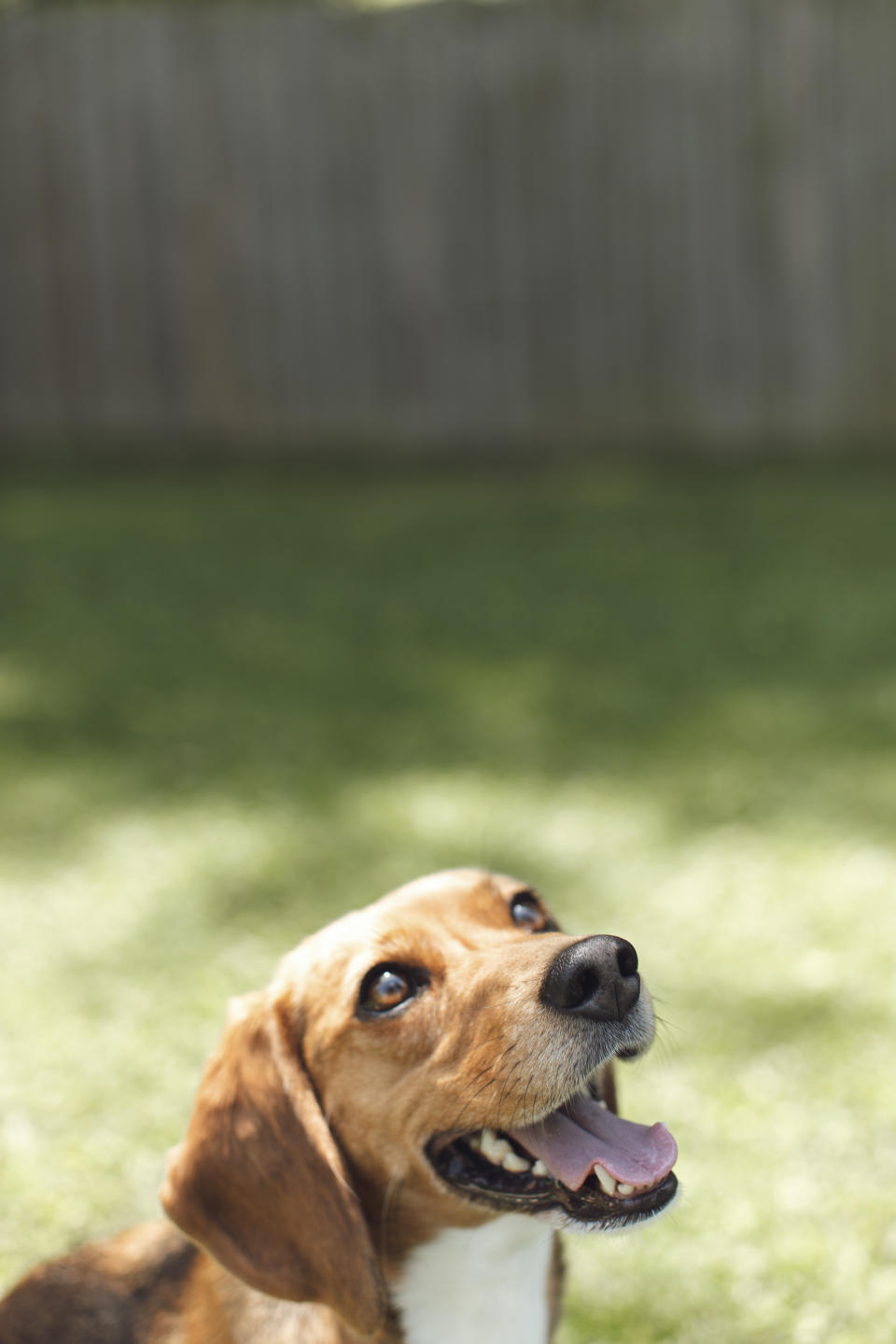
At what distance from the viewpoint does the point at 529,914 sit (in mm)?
2396

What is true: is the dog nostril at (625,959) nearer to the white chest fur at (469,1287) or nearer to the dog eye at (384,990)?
the dog eye at (384,990)

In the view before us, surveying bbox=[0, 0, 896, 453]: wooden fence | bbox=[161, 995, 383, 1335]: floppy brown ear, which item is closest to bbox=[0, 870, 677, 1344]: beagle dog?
bbox=[161, 995, 383, 1335]: floppy brown ear

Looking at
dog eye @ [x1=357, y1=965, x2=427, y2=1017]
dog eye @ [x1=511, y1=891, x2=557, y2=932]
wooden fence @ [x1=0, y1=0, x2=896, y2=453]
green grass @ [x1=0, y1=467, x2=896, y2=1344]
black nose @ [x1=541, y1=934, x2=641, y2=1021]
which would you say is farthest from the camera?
wooden fence @ [x1=0, y1=0, x2=896, y2=453]

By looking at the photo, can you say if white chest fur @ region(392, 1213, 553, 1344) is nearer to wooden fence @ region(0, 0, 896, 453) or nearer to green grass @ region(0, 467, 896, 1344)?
green grass @ region(0, 467, 896, 1344)

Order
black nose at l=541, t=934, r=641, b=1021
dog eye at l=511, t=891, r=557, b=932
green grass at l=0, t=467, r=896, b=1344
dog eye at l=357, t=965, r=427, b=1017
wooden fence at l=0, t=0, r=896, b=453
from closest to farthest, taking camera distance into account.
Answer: black nose at l=541, t=934, r=641, b=1021 → dog eye at l=357, t=965, r=427, b=1017 → dog eye at l=511, t=891, r=557, b=932 → green grass at l=0, t=467, r=896, b=1344 → wooden fence at l=0, t=0, r=896, b=453

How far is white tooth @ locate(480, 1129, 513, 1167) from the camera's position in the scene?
2057 millimetres

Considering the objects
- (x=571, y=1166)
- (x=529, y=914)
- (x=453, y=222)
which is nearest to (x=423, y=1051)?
(x=571, y=1166)

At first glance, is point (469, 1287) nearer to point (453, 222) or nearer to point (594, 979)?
point (594, 979)

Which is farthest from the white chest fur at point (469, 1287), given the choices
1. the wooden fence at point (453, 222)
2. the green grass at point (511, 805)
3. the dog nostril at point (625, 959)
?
the wooden fence at point (453, 222)

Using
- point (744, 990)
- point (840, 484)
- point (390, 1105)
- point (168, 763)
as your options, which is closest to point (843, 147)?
point (840, 484)

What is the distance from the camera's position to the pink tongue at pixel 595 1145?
2.01m

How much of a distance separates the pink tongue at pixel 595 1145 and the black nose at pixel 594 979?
209 mm

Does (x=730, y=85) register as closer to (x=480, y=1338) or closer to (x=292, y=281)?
(x=292, y=281)

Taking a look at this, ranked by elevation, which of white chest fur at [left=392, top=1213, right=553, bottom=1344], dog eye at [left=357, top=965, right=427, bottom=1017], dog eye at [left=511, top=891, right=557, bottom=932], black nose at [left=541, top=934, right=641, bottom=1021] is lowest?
white chest fur at [left=392, top=1213, right=553, bottom=1344]
